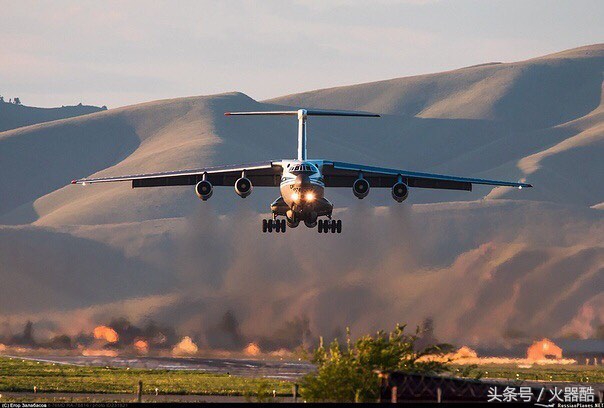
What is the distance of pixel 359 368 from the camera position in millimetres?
36531

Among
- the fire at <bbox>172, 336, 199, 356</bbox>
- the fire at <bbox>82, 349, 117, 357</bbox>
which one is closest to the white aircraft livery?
the fire at <bbox>172, 336, 199, 356</bbox>

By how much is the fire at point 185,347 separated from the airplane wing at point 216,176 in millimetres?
10483

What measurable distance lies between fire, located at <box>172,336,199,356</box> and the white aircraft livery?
10.5m

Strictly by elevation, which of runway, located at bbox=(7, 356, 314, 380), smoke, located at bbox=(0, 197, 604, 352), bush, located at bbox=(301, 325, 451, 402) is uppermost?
smoke, located at bbox=(0, 197, 604, 352)

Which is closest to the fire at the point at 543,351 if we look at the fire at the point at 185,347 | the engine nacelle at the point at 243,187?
the fire at the point at 185,347

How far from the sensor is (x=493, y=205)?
167750 millimetres

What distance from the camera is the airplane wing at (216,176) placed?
70075 mm

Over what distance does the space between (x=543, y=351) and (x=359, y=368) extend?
45.0 meters

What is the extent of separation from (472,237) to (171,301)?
73.4 metres

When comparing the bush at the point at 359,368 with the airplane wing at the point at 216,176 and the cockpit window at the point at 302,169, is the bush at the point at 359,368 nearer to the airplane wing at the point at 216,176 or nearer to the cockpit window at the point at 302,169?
the cockpit window at the point at 302,169

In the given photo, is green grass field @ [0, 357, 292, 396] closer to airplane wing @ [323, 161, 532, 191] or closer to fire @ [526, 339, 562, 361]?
airplane wing @ [323, 161, 532, 191]

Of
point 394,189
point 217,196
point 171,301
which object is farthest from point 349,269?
point 217,196

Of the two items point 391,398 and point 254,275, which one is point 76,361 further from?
point 391,398

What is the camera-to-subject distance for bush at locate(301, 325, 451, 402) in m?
36.2
